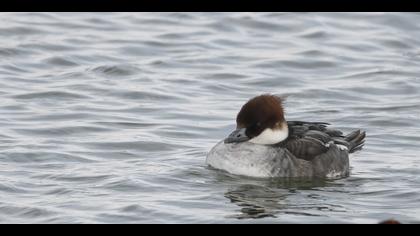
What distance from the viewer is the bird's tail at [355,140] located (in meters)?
12.4

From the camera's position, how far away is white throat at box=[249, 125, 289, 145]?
1179 centimetres

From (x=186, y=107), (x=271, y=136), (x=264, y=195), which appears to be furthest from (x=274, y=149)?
(x=186, y=107)

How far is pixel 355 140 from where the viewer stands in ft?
41.2

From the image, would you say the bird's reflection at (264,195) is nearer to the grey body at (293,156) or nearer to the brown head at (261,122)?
the grey body at (293,156)

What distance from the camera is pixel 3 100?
14750 millimetres

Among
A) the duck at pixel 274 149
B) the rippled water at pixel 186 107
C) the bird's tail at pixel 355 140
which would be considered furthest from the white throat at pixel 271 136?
the bird's tail at pixel 355 140

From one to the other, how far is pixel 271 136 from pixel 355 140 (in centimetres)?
124

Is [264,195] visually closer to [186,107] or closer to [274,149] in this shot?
[274,149]

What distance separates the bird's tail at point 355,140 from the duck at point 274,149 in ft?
0.77

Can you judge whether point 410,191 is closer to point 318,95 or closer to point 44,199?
point 44,199

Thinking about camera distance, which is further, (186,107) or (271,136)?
(186,107)

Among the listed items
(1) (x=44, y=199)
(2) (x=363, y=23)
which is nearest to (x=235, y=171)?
(1) (x=44, y=199)

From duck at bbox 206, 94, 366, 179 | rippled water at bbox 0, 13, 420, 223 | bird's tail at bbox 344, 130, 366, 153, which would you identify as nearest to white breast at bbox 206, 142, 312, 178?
duck at bbox 206, 94, 366, 179

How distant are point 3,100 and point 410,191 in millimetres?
6254
